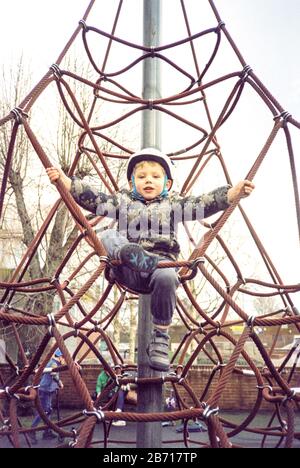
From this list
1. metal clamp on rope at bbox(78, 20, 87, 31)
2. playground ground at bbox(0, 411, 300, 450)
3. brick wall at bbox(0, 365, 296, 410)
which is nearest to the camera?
metal clamp on rope at bbox(78, 20, 87, 31)

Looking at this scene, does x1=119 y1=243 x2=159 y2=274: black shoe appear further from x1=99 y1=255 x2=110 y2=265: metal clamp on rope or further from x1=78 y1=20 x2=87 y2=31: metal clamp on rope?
x1=78 y1=20 x2=87 y2=31: metal clamp on rope

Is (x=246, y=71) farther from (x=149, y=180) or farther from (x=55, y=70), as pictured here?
(x=55, y=70)

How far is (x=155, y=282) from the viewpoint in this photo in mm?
1501

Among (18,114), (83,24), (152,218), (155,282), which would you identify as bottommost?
(155,282)

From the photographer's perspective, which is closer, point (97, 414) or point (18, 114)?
point (97, 414)

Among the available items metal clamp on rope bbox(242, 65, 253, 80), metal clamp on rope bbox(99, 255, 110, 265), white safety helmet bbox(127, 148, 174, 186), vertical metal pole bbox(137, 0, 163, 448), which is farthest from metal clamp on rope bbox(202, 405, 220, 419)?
metal clamp on rope bbox(242, 65, 253, 80)

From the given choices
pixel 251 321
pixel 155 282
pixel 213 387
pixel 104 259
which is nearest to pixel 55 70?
pixel 104 259

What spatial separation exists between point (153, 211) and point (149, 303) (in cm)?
42

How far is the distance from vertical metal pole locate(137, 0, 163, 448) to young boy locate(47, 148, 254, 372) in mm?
248

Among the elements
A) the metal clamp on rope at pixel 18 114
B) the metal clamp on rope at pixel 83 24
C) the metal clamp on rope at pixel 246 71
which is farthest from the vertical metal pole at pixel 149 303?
the metal clamp on rope at pixel 18 114

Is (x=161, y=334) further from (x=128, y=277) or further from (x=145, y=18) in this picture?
(x=145, y=18)

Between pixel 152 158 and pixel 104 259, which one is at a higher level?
pixel 152 158

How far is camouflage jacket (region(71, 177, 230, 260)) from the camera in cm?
175
